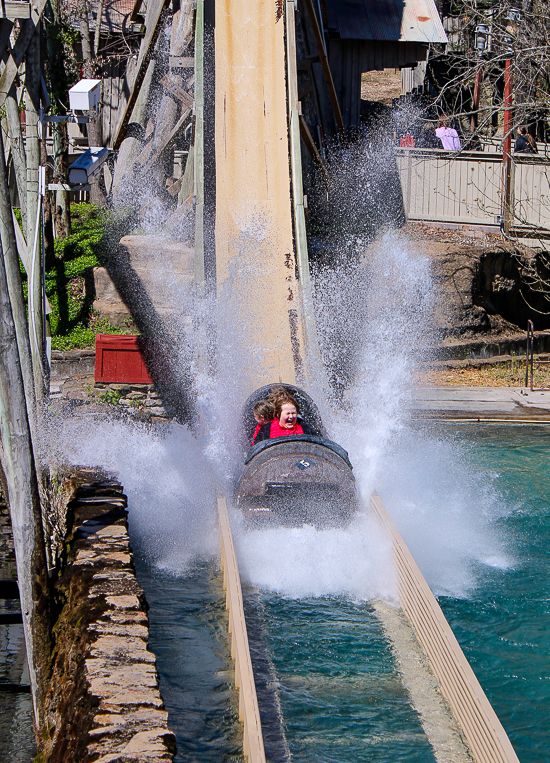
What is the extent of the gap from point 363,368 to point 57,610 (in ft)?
25.5

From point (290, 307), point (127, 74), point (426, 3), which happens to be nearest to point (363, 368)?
point (290, 307)

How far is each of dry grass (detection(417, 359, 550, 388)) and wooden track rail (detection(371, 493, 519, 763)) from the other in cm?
626

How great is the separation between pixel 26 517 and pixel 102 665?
0.99m

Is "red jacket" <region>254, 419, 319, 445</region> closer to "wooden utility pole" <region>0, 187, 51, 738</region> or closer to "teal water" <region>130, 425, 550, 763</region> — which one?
"teal water" <region>130, 425, 550, 763</region>

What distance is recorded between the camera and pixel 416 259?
13781 millimetres

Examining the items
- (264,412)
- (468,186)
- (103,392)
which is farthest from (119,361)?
(468,186)

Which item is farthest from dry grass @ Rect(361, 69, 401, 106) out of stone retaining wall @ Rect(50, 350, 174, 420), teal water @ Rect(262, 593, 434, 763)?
teal water @ Rect(262, 593, 434, 763)

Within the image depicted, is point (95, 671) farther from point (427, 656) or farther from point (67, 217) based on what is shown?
point (67, 217)

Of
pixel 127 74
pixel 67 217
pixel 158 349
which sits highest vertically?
pixel 127 74

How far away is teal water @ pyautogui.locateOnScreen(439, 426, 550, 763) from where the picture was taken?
500cm

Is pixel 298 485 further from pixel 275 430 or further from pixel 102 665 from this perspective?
pixel 102 665

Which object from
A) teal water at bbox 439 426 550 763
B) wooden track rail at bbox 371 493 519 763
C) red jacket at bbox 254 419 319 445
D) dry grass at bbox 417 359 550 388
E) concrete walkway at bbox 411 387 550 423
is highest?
red jacket at bbox 254 419 319 445

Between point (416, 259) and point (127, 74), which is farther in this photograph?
point (127, 74)

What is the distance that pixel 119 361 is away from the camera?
10367 millimetres
